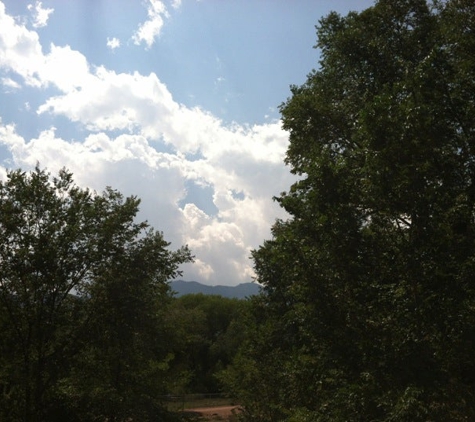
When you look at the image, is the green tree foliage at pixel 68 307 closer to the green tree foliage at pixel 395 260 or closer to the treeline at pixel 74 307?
the treeline at pixel 74 307

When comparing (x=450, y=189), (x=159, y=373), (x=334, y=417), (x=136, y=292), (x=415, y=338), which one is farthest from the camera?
(x=159, y=373)

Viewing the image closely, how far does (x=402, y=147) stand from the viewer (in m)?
10.5

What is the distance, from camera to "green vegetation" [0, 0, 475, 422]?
9961 mm

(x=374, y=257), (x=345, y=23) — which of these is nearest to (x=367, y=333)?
(x=374, y=257)

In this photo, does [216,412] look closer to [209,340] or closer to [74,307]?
[209,340]

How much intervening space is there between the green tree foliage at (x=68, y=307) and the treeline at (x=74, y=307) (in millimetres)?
34

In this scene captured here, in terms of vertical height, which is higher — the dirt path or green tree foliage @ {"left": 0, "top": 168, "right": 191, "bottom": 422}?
green tree foliage @ {"left": 0, "top": 168, "right": 191, "bottom": 422}

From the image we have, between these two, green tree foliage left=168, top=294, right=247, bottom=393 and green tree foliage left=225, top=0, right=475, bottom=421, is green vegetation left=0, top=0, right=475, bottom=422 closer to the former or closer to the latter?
green tree foliage left=225, top=0, right=475, bottom=421

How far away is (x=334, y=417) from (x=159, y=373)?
10.2 meters

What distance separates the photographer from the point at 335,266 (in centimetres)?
1105

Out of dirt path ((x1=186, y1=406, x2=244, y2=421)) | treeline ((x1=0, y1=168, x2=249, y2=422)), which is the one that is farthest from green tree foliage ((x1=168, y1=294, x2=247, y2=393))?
treeline ((x1=0, y1=168, x2=249, y2=422))

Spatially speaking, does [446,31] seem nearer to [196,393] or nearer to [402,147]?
[402,147]

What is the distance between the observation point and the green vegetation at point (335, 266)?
9.96m

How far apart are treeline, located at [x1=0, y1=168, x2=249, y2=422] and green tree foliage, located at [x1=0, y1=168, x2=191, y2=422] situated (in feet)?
0.11
